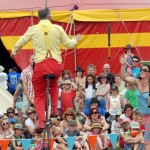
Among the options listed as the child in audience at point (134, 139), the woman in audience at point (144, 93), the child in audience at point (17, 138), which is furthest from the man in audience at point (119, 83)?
the woman in audience at point (144, 93)

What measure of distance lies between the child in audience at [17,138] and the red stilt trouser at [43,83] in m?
2.17

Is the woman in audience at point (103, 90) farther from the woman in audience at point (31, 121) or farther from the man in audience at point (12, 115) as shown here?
the man in audience at point (12, 115)

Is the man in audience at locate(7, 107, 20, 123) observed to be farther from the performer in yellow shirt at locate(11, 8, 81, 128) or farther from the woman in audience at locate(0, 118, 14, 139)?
the performer in yellow shirt at locate(11, 8, 81, 128)

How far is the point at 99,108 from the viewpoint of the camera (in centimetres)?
1827

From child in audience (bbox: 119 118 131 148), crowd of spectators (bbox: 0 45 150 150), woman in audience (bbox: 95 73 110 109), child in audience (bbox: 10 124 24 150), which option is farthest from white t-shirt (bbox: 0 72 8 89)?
child in audience (bbox: 119 118 131 148)

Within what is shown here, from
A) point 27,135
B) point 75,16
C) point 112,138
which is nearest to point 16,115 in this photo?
point 27,135

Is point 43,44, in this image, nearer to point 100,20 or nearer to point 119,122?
point 119,122

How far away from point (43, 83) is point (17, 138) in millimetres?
2871

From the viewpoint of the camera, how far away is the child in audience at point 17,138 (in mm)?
16047

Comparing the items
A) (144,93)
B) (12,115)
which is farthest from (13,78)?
(144,93)

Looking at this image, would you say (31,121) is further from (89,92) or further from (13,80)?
(13,80)

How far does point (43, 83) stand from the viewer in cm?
1385

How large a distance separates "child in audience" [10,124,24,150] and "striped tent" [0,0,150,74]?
6234 mm

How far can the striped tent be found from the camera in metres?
22.8
